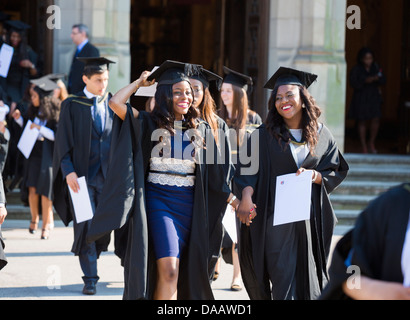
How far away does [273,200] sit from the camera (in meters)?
6.32

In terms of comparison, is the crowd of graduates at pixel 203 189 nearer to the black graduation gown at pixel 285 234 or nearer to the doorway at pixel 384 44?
the black graduation gown at pixel 285 234

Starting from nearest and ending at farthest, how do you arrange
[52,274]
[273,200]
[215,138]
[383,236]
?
[383,236]
[215,138]
[273,200]
[52,274]

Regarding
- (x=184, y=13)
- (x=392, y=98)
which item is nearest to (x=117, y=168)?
(x=392, y=98)

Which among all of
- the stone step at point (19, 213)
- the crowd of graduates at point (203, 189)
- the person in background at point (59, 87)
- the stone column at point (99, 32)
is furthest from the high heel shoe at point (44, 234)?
the crowd of graduates at point (203, 189)

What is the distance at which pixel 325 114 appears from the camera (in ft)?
40.4

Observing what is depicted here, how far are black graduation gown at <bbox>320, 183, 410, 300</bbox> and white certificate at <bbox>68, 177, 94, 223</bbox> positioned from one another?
4.50 meters

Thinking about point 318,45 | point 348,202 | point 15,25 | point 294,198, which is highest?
point 15,25

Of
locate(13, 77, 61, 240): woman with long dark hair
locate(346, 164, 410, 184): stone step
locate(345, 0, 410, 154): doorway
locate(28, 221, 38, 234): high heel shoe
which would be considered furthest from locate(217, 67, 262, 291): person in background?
locate(345, 0, 410, 154): doorway

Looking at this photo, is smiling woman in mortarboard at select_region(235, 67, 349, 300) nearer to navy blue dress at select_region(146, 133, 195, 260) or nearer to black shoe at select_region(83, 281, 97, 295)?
navy blue dress at select_region(146, 133, 195, 260)

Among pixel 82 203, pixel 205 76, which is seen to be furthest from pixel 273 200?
pixel 82 203

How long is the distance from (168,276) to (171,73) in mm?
1450

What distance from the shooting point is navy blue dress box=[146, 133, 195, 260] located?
5.84 metres

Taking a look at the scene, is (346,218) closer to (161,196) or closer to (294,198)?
(294,198)

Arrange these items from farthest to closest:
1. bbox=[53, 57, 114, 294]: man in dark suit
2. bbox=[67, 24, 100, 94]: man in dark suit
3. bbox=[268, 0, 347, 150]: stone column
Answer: bbox=[268, 0, 347, 150]: stone column
bbox=[67, 24, 100, 94]: man in dark suit
bbox=[53, 57, 114, 294]: man in dark suit
